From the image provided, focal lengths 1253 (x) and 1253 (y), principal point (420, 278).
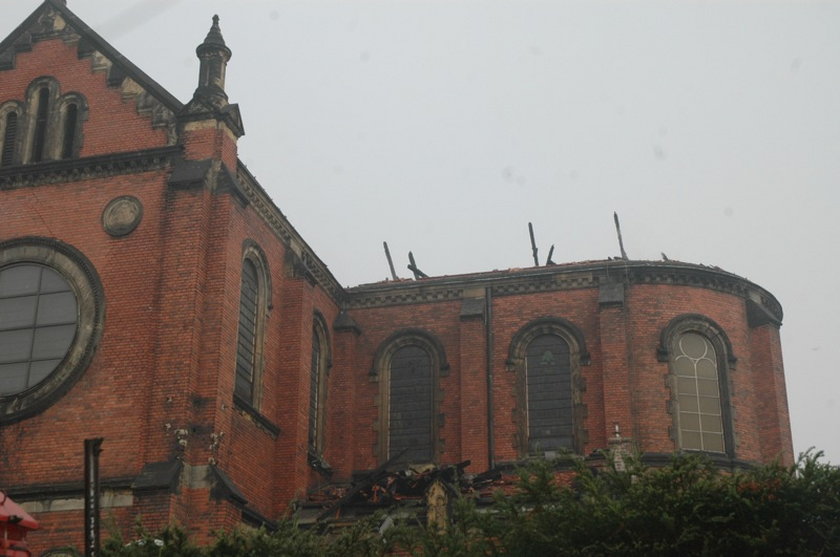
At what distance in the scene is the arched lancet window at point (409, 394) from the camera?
32125 mm

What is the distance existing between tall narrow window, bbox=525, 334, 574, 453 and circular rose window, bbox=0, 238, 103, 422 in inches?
450

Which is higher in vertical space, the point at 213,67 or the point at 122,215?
the point at 213,67

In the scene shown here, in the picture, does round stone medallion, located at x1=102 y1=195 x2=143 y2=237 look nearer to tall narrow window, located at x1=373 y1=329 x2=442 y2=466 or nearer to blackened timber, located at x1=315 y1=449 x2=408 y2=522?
blackened timber, located at x1=315 y1=449 x2=408 y2=522

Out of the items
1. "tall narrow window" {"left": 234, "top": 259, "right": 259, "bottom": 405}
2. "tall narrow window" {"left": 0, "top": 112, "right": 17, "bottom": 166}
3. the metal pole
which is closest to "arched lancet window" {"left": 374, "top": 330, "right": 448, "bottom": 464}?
"tall narrow window" {"left": 234, "top": 259, "right": 259, "bottom": 405}

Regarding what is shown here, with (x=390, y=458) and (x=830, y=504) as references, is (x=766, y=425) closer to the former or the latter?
(x=390, y=458)

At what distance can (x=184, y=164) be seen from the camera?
26.4 meters

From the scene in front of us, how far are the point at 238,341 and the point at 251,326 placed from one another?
3.17 feet

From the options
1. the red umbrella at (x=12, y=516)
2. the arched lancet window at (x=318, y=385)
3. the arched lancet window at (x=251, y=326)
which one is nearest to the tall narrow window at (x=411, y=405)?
the arched lancet window at (x=318, y=385)

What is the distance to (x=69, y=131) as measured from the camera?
27.8m

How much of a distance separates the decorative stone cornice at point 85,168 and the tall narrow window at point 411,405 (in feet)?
30.7

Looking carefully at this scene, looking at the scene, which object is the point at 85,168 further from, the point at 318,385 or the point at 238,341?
the point at 318,385

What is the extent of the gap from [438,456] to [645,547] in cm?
1471

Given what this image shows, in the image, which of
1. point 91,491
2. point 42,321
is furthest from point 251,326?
point 91,491

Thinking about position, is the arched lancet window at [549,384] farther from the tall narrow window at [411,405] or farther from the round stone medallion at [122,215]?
the round stone medallion at [122,215]
